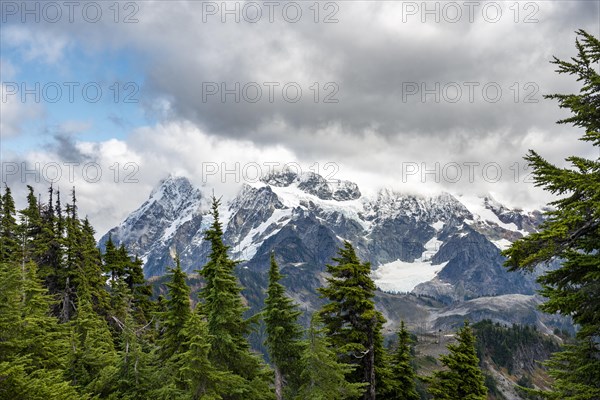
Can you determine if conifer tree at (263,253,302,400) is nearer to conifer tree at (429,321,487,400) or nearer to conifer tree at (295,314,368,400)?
conifer tree at (295,314,368,400)

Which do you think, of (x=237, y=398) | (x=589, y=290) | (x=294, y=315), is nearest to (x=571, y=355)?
(x=589, y=290)

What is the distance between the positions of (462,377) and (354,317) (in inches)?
351

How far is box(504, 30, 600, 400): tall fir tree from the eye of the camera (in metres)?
13.0

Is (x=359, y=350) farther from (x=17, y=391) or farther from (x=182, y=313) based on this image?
(x=17, y=391)

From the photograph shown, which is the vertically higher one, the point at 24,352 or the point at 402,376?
the point at 24,352

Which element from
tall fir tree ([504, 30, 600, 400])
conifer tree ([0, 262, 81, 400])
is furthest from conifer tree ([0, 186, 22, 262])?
tall fir tree ([504, 30, 600, 400])

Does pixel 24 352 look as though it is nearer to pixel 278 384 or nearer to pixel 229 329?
pixel 229 329

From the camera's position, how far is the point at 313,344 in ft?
77.8

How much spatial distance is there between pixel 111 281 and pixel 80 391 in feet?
107

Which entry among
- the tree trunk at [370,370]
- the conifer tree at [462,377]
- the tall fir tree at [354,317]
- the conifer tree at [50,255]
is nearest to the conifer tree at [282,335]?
the tall fir tree at [354,317]

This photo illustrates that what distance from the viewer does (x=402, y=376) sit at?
111 ft

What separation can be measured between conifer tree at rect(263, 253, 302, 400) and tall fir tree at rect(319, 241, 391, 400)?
329 cm

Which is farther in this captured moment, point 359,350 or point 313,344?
point 359,350

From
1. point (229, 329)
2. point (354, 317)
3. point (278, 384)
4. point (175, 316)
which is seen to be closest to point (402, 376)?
point (354, 317)
